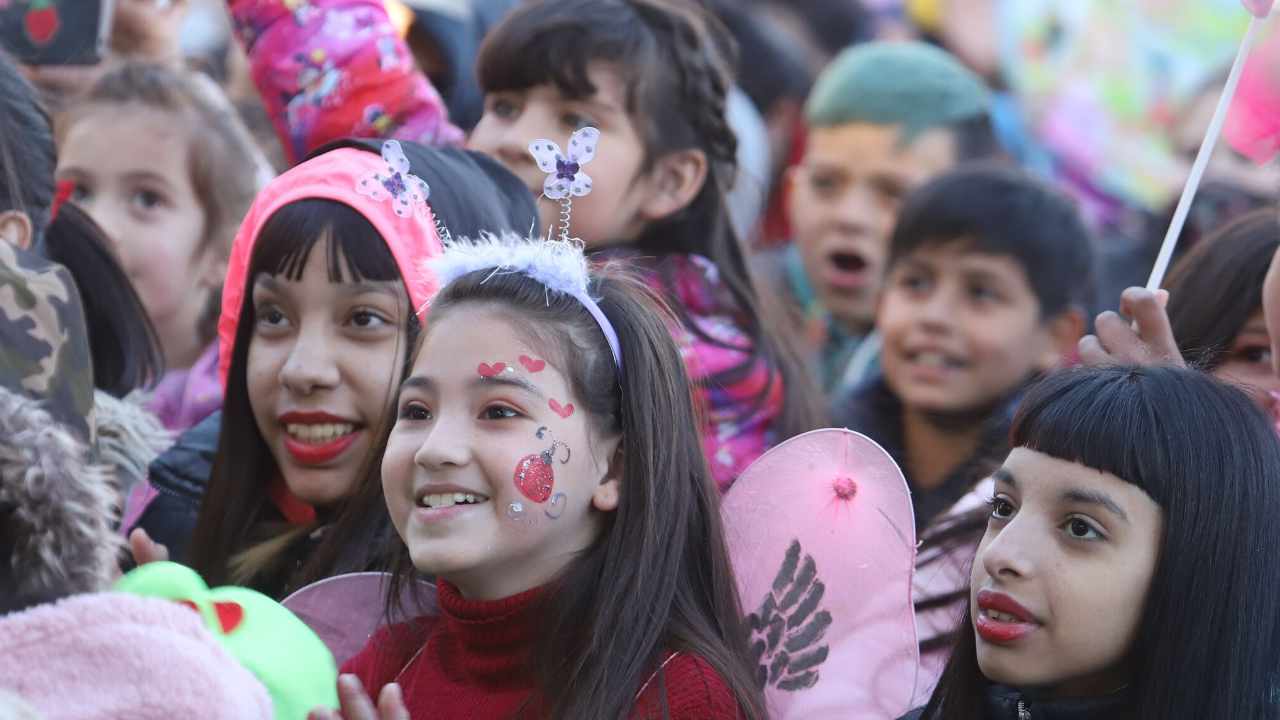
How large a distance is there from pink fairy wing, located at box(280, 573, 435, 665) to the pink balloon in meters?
1.71

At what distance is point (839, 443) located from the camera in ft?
9.27

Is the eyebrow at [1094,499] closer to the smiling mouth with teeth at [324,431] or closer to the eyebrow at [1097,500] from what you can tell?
the eyebrow at [1097,500]

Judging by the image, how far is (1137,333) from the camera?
9.57ft

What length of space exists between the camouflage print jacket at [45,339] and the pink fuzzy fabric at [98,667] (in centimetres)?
68

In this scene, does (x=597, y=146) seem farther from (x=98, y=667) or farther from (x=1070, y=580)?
(x=98, y=667)

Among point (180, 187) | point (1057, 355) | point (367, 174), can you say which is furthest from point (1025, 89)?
point (367, 174)

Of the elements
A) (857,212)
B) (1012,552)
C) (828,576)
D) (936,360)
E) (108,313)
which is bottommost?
(857,212)

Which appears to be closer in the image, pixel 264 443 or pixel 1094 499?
pixel 1094 499

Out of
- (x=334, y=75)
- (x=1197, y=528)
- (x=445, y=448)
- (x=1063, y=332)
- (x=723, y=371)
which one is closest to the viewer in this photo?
(x=1197, y=528)

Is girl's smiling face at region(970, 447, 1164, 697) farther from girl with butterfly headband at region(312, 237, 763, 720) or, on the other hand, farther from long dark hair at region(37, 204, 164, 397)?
long dark hair at region(37, 204, 164, 397)

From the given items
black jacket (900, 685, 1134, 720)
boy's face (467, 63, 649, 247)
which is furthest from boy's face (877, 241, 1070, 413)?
black jacket (900, 685, 1134, 720)

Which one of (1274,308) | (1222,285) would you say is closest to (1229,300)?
(1222,285)

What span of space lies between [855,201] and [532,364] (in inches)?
129

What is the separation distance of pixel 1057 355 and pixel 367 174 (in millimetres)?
2097
